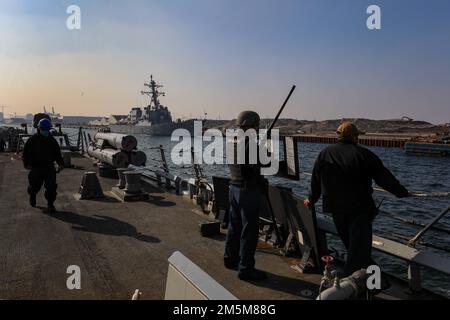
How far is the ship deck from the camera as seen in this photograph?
4.44 metres

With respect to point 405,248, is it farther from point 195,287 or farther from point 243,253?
point 195,287

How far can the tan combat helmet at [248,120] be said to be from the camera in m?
4.66

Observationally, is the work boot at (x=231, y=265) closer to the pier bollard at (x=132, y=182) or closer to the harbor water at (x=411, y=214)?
the harbor water at (x=411, y=214)

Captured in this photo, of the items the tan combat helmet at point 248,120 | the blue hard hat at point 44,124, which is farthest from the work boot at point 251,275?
the blue hard hat at point 44,124

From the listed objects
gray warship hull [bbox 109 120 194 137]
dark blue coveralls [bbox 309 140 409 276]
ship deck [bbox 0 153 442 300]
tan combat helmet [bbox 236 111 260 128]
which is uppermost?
gray warship hull [bbox 109 120 194 137]

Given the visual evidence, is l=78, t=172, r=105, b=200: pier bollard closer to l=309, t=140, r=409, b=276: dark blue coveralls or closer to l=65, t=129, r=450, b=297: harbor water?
l=65, t=129, r=450, b=297: harbor water

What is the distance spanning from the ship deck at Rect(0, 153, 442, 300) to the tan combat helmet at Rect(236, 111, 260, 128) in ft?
6.49

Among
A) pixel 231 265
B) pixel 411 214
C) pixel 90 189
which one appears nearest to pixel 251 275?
pixel 231 265

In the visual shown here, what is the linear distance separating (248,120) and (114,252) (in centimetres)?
303

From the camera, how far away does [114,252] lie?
5.78 metres

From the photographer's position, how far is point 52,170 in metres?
8.32

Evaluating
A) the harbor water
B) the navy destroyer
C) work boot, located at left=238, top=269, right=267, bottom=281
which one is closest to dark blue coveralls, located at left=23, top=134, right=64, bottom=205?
the harbor water
